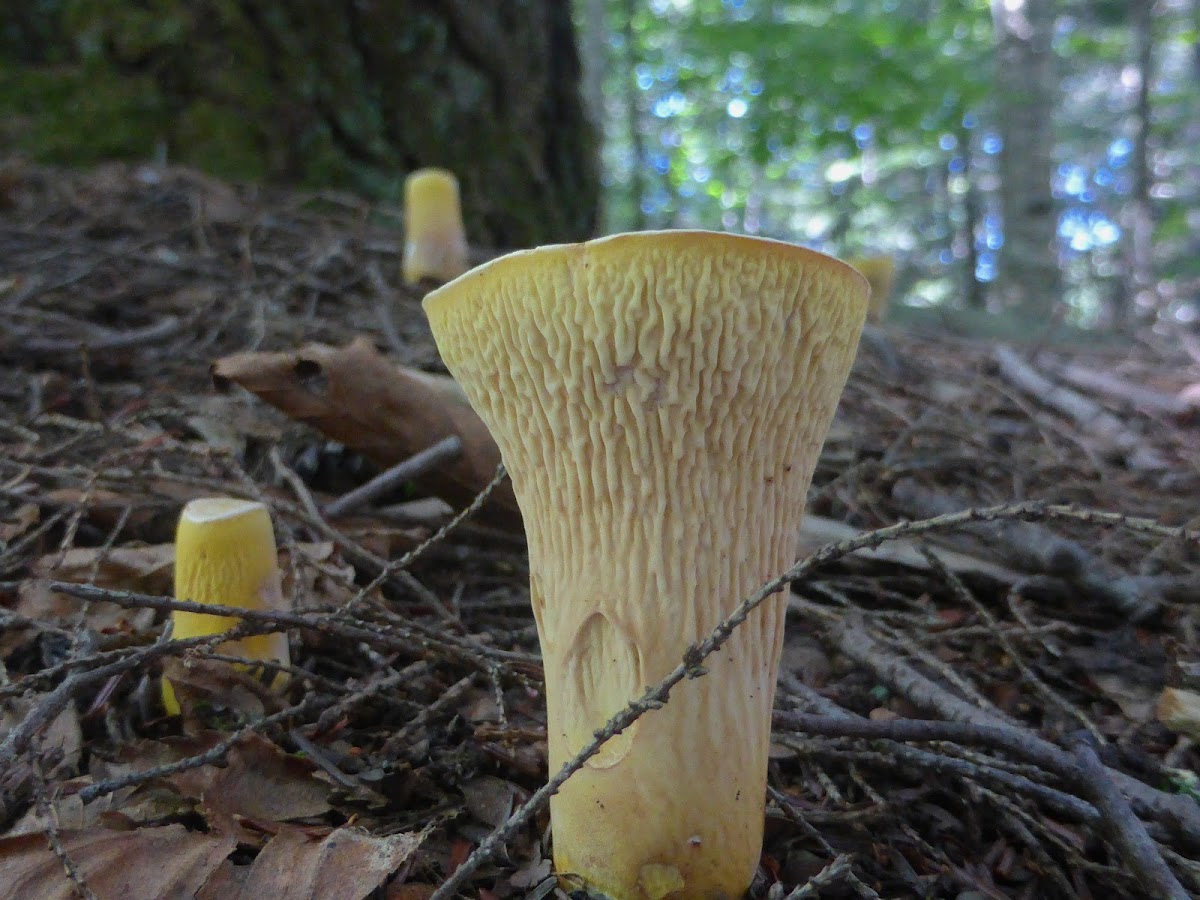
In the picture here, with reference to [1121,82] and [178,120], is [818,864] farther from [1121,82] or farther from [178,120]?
[1121,82]

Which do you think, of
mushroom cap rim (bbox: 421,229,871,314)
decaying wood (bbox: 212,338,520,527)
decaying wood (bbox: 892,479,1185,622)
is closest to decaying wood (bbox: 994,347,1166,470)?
decaying wood (bbox: 892,479,1185,622)

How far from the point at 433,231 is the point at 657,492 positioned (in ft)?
9.37

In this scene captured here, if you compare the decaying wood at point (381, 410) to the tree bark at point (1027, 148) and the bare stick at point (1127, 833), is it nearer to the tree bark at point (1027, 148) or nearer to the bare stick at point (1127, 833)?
the bare stick at point (1127, 833)

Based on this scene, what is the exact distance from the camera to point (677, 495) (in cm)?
111

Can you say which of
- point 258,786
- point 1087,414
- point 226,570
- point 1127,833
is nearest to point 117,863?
point 258,786

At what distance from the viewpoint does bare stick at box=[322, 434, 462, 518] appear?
191 cm

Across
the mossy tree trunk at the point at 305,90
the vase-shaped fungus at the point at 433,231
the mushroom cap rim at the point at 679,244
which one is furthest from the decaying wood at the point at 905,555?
the mossy tree trunk at the point at 305,90

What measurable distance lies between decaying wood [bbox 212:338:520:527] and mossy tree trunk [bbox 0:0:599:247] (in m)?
2.72

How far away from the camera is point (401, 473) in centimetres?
193

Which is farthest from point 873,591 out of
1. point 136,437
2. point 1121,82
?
point 1121,82

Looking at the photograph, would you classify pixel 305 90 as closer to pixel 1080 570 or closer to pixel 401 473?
pixel 401 473

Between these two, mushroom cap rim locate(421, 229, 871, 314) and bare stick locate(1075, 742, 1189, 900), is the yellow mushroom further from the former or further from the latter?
mushroom cap rim locate(421, 229, 871, 314)

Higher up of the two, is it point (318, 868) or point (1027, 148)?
point (1027, 148)

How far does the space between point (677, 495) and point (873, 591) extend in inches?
41.9
